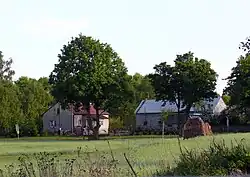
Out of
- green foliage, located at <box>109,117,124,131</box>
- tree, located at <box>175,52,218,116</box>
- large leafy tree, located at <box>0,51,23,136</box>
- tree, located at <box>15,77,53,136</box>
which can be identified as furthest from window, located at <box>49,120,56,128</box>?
tree, located at <box>175,52,218,116</box>

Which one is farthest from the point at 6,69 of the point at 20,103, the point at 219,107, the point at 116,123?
the point at 219,107

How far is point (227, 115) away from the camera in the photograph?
107m

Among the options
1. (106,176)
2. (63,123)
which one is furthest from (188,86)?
(106,176)

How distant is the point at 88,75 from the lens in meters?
Result: 88.7

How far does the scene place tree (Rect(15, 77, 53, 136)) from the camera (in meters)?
114

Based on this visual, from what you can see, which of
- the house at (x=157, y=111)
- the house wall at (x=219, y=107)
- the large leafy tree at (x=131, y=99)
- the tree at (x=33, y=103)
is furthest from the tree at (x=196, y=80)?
the tree at (x=33, y=103)

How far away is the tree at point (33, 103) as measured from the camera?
114 meters

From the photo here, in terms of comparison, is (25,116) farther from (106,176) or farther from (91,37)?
(106,176)

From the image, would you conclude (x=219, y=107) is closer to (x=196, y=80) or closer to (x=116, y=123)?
(x=116, y=123)

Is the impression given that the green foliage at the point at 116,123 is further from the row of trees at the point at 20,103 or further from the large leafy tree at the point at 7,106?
the large leafy tree at the point at 7,106

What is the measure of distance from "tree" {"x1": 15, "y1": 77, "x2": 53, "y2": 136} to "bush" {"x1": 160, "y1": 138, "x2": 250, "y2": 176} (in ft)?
329

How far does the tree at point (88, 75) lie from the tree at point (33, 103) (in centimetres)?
2478

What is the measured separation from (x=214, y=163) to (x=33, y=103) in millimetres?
118285

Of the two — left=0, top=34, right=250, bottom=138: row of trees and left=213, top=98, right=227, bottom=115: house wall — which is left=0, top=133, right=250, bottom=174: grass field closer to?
left=0, top=34, right=250, bottom=138: row of trees
